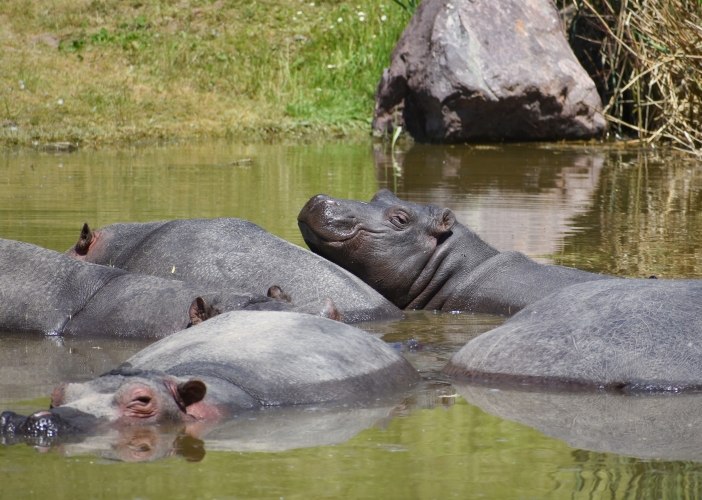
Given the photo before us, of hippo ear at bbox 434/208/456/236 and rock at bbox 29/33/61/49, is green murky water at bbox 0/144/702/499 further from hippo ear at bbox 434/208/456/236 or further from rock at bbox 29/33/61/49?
rock at bbox 29/33/61/49

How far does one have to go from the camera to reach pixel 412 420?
14.8 feet

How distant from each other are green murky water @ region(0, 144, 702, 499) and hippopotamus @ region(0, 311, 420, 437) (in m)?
0.11

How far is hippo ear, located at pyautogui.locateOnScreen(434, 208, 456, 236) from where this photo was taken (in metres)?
8.29

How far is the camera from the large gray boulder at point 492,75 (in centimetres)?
1723

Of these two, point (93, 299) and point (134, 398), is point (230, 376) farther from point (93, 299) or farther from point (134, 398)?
point (93, 299)

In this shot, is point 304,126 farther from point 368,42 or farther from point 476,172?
point 476,172

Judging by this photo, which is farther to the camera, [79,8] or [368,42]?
[79,8]

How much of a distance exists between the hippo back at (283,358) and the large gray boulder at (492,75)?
1240 cm

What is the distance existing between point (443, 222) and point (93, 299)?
277 cm

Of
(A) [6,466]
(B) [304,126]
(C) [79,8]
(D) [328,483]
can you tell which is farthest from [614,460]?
(C) [79,8]

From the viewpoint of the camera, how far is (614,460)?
12.9 ft

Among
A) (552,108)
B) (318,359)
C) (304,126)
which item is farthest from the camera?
(304,126)

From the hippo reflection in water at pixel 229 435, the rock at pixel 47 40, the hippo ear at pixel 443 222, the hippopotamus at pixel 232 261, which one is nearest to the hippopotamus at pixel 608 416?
the hippo reflection in water at pixel 229 435

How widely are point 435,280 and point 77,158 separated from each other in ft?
27.5
